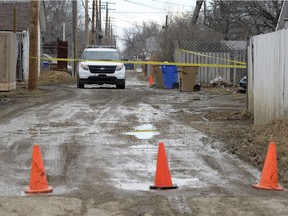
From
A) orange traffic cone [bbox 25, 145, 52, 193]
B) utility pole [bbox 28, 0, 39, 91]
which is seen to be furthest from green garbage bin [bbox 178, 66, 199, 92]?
orange traffic cone [bbox 25, 145, 52, 193]

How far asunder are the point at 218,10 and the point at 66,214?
47.3m

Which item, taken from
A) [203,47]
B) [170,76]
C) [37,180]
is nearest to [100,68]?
[170,76]

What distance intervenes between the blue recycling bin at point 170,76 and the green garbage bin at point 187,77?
94.8 inches

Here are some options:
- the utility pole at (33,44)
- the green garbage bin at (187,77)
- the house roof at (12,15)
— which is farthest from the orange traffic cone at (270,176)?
the house roof at (12,15)

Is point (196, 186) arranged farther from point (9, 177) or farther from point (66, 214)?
point (9, 177)

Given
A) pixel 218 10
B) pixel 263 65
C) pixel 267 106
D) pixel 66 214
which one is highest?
pixel 218 10

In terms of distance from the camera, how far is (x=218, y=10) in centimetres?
5166

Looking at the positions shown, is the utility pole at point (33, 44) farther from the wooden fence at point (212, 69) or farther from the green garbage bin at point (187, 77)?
the wooden fence at point (212, 69)

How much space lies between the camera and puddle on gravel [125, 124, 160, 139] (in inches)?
448

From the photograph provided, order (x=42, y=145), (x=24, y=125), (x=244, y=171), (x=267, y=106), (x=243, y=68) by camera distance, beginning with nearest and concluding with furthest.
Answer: (x=244, y=171) → (x=42, y=145) → (x=267, y=106) → (x=24, y=125) → (x=243, y=68)

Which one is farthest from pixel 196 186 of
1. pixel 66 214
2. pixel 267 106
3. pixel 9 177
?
pixel 267 106

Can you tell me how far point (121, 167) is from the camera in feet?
27.6

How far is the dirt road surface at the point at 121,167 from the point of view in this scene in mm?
6273

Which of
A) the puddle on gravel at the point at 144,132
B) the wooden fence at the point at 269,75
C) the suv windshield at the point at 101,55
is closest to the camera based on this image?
the wooden fence at the point at 269,75
